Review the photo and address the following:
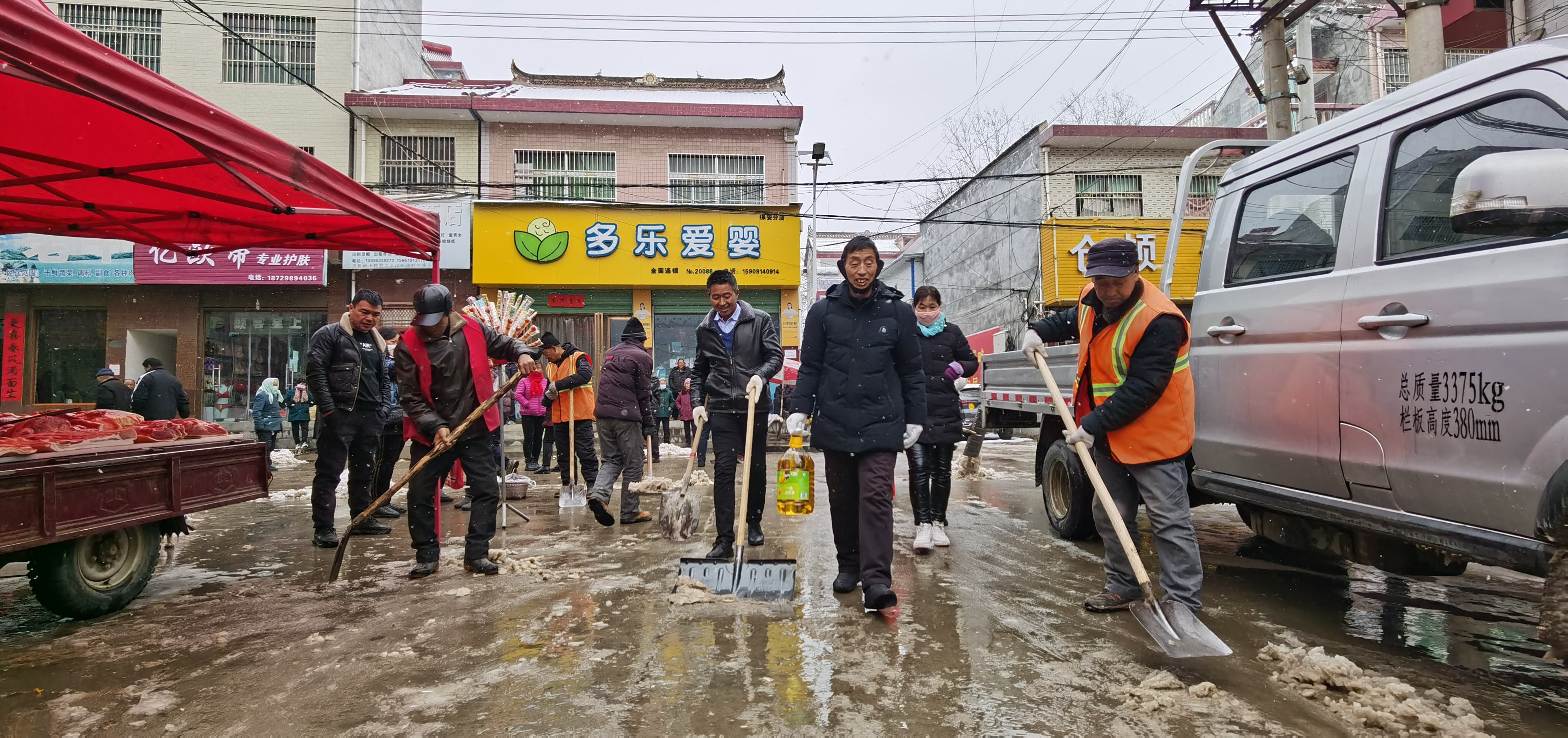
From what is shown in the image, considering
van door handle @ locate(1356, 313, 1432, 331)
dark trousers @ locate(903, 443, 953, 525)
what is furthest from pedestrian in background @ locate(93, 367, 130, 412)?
van door handle @ locate(1356, 313, 1432, 331)

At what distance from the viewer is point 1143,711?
2.68 meters

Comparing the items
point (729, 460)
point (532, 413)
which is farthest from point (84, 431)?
point (532, 413)

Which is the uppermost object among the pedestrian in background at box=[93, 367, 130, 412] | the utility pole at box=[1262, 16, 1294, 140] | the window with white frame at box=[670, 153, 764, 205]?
the window with white frame at box=[670, 153, 764, 205]

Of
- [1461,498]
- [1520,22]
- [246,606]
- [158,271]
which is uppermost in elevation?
[1520,22]

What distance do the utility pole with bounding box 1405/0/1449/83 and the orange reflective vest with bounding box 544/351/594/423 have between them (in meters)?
10.2

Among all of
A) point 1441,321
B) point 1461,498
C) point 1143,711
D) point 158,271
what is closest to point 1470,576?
point 1461,498

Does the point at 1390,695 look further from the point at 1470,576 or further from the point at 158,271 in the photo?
the point at 158,271

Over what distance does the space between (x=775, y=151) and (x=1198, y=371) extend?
16115mm

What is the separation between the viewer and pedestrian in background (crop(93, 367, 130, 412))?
9391 mm

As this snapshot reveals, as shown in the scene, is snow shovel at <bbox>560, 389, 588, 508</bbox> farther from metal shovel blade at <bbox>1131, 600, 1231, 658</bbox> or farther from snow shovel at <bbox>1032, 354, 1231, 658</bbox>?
metal shovel blade at <bbox>1131, 600, 1231, 658</bbox>

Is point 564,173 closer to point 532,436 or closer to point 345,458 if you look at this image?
point 532,436

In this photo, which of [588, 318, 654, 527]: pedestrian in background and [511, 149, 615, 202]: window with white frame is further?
[511, 149, 615, 202]: window with white frame

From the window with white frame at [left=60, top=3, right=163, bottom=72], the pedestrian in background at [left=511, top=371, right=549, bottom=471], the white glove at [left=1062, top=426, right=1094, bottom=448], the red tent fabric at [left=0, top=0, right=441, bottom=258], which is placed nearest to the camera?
the red tent fabric at [left=0, top=0, right=441, bottom=258]

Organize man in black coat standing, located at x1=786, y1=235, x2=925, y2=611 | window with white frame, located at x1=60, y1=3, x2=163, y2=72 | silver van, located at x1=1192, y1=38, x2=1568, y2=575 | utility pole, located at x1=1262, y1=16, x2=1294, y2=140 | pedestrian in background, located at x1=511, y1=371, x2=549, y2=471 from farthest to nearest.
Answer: window with white frame, located at x1=60, y1=3, x2=163, y2=72 → utility pole, located at x1=1262, y1=16, x2=1294, y2=140 → pedestrian in background, located at x1=511, y1=371, x2=549, y2=471 → man in black coat standing, located at x1=786, y1=235, x2=925, y2=611 → silver van, located at x1=1192, y1=38, x2=1568, y2=575
